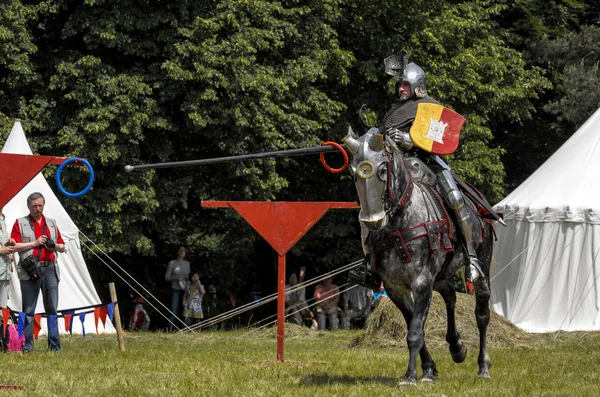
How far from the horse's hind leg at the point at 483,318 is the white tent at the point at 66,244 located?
33.9 ft

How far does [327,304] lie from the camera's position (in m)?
24.4

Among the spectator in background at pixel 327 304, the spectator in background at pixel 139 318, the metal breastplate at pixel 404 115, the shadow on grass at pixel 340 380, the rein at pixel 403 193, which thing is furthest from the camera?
the spectator in background at pixel 139 318

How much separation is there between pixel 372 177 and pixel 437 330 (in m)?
7.43

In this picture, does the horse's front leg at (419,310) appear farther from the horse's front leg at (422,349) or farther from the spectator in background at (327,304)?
the spectator in background at (327,304)

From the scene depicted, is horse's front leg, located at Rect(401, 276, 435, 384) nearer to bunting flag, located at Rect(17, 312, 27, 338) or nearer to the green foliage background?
bunting flag, located at Rect(17, 312, 27, 338)

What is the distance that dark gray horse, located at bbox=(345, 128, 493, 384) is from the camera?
957cm

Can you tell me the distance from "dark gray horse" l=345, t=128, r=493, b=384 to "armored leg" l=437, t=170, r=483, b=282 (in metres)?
0.12

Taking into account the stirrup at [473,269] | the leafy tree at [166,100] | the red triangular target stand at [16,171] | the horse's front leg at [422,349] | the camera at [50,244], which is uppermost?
the leafy tree at [166,100]

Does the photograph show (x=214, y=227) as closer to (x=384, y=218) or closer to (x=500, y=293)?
(x=500, y=293)

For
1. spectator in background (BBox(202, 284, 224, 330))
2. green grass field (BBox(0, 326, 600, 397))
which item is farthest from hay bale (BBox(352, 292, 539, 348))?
spectator in background (BBox(202, 284, 224, 330))

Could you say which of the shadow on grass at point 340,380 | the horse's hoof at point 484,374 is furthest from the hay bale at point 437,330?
the shadow on grass at point 340,380

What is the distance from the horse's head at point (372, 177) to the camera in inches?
375

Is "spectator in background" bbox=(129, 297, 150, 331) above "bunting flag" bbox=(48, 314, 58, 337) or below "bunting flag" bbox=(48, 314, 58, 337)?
below

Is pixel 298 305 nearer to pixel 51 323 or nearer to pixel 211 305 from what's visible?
pixel 211 305
